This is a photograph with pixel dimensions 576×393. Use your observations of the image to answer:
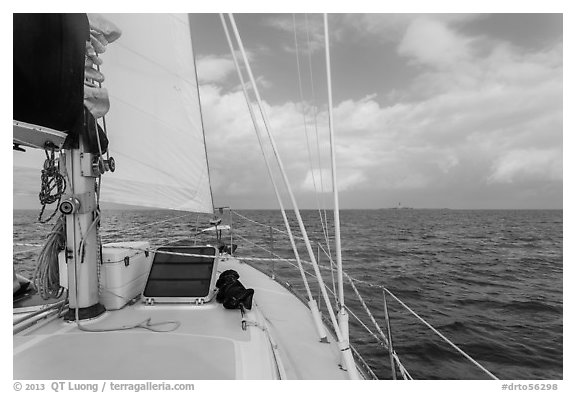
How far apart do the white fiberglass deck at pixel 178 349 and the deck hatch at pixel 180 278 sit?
0.34 ft

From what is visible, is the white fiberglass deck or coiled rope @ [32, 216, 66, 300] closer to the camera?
the white fiberglass deck

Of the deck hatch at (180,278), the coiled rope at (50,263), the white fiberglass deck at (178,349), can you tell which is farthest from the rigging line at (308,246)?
the coiled rope at (50,263)

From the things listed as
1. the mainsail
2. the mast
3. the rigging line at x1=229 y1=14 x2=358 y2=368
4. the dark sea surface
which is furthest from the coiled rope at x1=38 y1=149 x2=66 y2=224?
the rigging line at x1=229 y1=14 x2=358 y2=368

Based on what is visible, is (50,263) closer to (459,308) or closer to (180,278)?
(180,278)

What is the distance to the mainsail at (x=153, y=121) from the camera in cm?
434

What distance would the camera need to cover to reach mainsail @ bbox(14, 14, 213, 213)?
171 inches

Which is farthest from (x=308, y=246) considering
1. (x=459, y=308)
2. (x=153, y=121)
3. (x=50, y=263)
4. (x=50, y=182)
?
(x=459, y=308)

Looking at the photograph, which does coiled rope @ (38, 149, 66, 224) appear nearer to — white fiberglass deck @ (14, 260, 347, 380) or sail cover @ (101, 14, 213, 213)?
white fiberglass deck @ (14, 260, 347, 380)

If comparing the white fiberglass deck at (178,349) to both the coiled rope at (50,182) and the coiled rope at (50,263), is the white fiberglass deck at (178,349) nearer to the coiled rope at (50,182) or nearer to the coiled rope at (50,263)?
the coiled rope at (50,263)

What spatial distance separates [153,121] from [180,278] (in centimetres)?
218

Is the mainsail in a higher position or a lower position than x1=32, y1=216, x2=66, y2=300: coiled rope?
higher

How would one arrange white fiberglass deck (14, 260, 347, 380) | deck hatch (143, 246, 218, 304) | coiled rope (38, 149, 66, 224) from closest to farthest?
white fiberglass deck (14, 260, 347, 380) → coiled rope (38, 149, 66, 224) → deck hatch (143, 246, 218, 304)
